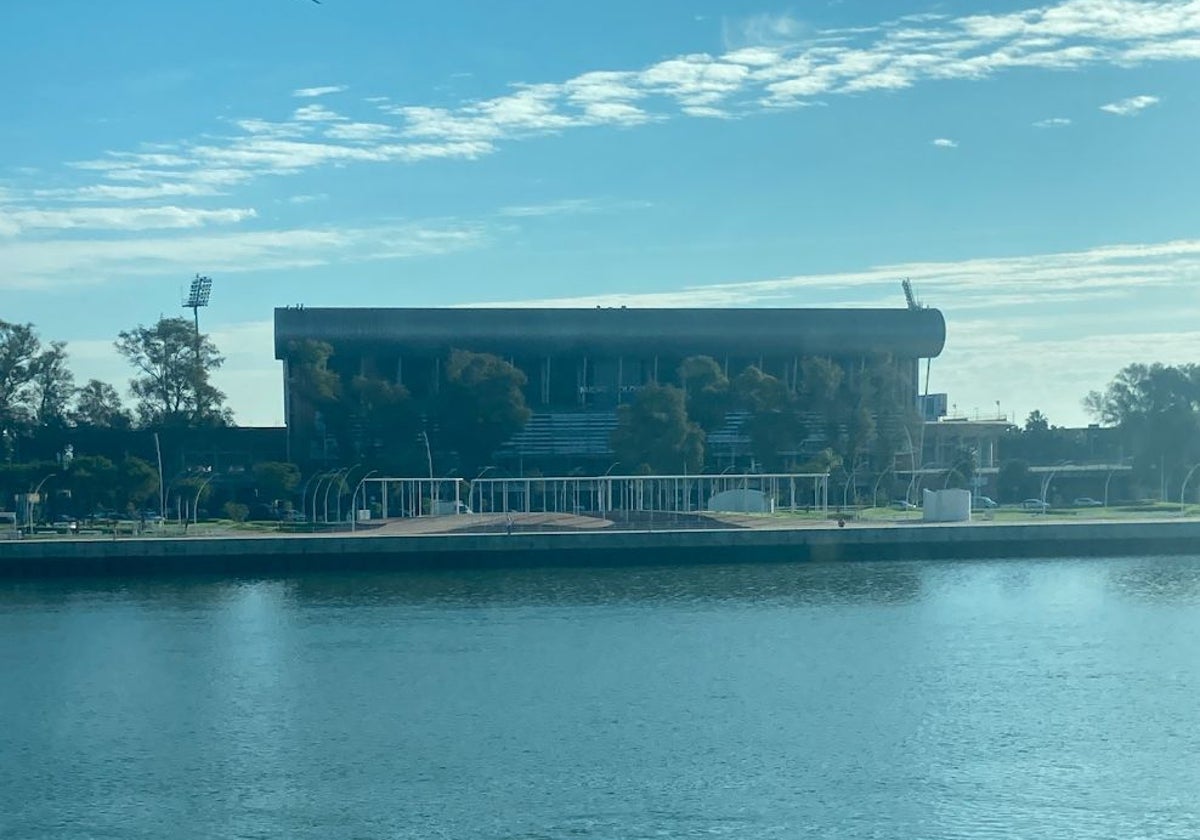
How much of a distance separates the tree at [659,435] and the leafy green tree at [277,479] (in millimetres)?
14619

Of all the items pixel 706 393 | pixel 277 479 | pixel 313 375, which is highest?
pixel 313 375

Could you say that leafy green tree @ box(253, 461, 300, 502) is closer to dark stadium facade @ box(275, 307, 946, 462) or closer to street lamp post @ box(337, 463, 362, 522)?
street lamp post @ box(337, 463, 362, 522)

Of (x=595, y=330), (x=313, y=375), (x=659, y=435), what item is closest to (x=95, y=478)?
(x=313, y=375)

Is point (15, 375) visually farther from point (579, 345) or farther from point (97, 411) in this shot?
point (579, 345)

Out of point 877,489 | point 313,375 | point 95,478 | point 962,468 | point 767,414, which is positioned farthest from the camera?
point 877,489

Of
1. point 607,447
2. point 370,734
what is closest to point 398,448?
point 607,447

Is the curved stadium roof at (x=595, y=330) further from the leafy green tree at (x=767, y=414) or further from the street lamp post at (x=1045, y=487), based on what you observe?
the street lamp post at (x=1045, y=487)

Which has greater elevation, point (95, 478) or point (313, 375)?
point (313, 375)

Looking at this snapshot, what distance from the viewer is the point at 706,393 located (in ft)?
242

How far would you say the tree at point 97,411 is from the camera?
77875 millimetres

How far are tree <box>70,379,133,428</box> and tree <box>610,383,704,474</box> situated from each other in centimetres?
2570

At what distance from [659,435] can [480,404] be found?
8770 millimetres

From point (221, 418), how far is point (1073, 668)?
184 feet

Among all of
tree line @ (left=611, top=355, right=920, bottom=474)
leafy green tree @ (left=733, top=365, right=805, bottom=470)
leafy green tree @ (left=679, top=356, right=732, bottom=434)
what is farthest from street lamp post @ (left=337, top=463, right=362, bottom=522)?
leafy green tree @ (left=733, top=365, right=805, bottom=470)
